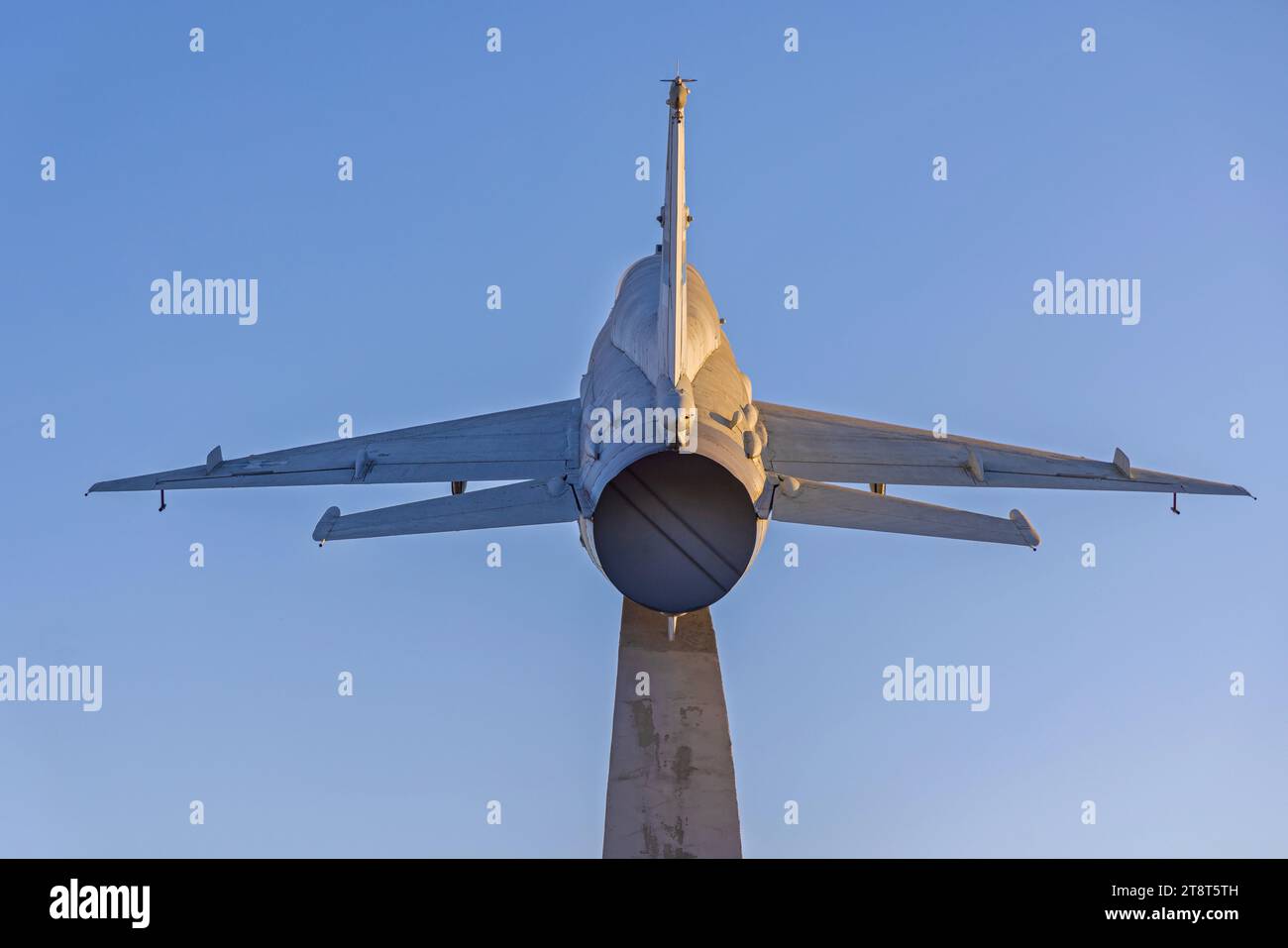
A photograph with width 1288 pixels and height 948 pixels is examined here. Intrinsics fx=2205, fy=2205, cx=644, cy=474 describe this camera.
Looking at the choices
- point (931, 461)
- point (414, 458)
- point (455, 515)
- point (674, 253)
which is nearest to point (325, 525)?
point (455, 515)

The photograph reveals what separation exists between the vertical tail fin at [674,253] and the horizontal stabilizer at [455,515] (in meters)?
3.01

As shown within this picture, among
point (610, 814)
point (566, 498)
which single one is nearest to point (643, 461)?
point (566, 498)

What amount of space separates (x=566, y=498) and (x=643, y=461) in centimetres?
158

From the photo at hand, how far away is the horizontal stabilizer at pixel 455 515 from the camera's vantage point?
33.6 meters

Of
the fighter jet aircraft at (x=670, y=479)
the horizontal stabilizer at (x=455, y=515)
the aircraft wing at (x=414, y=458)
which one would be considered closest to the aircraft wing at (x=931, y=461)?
the fighter jet aircraft at (x=670, y=479)

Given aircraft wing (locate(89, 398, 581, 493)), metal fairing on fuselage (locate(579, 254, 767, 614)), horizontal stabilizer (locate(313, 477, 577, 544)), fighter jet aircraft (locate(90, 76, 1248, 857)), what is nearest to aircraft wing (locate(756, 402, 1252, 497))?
fighter jet aircraft (locate(90, 76, 1248, 857))

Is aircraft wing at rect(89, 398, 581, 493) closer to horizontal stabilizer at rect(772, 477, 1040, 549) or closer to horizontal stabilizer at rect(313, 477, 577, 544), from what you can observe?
horizontal stabilizer at rect(313, 477, 577, 544)

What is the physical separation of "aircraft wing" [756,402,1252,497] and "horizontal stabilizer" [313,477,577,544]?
15.1ft

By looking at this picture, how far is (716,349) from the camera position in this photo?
1513 inches

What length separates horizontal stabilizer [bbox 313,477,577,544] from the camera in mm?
33625

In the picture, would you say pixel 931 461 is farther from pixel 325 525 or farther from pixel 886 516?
pixel 325 525

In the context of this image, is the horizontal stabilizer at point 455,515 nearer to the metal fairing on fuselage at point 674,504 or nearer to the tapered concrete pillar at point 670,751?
the metal fairing on fuselage at point 674,504

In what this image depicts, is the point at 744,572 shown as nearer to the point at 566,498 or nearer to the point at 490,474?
the point at 566,498

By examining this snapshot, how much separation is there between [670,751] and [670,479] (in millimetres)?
5954
